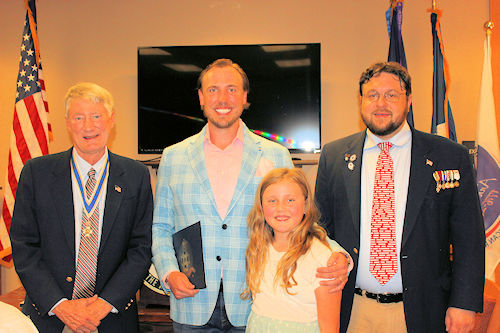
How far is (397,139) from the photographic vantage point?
212 centimetres

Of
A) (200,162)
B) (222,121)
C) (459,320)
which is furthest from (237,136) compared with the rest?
(459,320)

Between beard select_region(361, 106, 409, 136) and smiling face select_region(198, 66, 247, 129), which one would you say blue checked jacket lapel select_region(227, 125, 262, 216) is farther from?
beard select_region(361, 106, 409, 136)

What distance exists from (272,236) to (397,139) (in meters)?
0.77

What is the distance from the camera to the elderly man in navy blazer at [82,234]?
1.94 metres

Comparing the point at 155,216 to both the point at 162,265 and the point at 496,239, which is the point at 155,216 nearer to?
the point at 162,265

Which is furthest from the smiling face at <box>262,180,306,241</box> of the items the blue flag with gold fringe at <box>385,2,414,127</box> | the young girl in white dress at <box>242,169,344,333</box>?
the blue flag with gold fringe at <box>385,2,414,127</box>

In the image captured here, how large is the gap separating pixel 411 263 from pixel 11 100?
16.4 ft

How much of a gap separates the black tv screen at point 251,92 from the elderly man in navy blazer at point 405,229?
8.49 feet

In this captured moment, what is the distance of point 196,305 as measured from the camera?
2012 millimetres

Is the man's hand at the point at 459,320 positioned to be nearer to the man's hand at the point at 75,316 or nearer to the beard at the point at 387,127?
the beard at the point at 387,127

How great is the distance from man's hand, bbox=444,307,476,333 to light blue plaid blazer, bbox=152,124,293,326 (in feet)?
3.03

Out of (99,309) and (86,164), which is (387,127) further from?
(99,309)

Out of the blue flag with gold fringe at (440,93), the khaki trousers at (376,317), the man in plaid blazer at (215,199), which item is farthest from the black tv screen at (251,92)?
the khaki trousers at (376,317)

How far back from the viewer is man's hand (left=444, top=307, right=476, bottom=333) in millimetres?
1940
